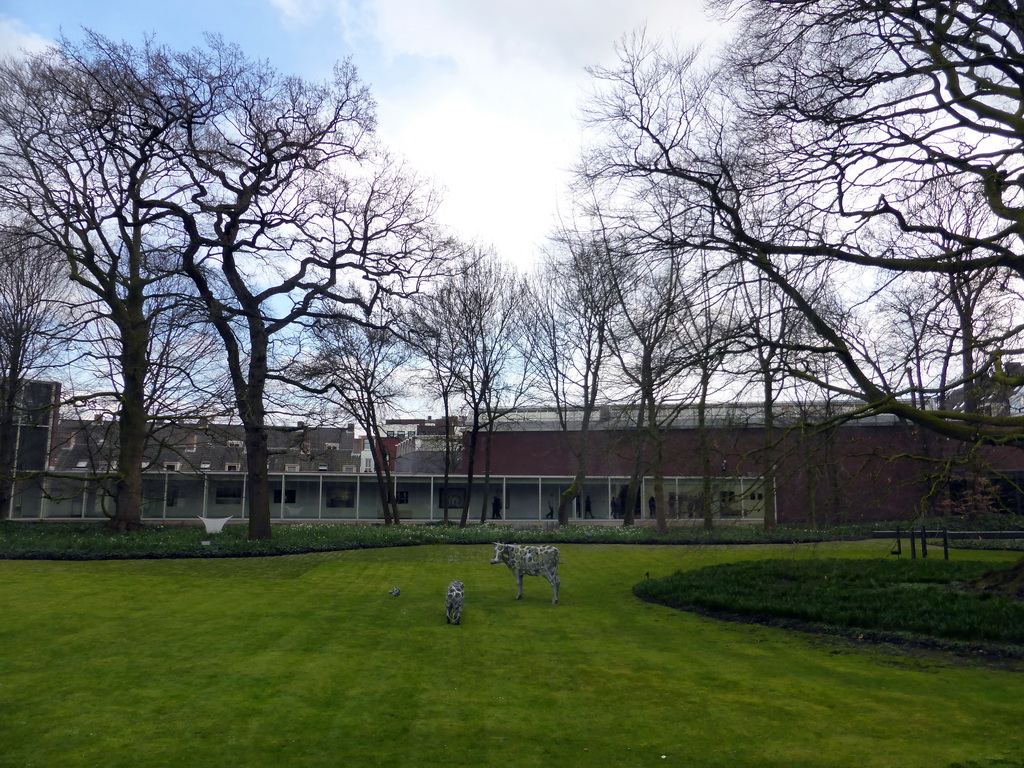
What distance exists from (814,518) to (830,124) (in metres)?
6.25

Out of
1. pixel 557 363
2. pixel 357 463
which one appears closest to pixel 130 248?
pixel 557 363

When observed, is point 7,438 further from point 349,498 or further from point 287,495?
point 349,498

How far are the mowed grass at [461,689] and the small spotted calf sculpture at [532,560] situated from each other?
1.95 ft

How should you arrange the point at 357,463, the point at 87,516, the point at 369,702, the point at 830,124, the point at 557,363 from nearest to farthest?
1. the point at 369,702
2. the point at 830,124
3. the point at 557,363
4. the point at 87,516
5. the point at 357,463

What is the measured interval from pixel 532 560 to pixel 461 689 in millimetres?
6165

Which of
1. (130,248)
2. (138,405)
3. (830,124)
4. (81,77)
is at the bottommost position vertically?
(138,405)

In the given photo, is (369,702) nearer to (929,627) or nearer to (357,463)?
(929,627)

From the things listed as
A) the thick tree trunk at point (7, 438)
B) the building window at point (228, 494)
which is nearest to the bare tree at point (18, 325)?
the thick tree trunk at point (7, 438)

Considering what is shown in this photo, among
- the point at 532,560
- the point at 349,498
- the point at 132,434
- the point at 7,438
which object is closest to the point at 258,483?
the point at 132,434

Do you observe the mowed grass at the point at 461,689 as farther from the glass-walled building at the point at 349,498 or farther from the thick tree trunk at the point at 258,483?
the glass-walled building at the point at 349,498

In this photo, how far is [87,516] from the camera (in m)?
40.5

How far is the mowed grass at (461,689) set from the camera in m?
6.27

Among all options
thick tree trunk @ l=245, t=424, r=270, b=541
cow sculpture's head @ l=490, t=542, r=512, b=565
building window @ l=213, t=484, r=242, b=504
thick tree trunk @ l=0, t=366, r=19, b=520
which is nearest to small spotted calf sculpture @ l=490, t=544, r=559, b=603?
cow sculpture's head @ l=490, t=542, r=512, b=565

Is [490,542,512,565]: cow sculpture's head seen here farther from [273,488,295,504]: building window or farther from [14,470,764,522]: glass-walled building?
[273,488,295,504]: building window
